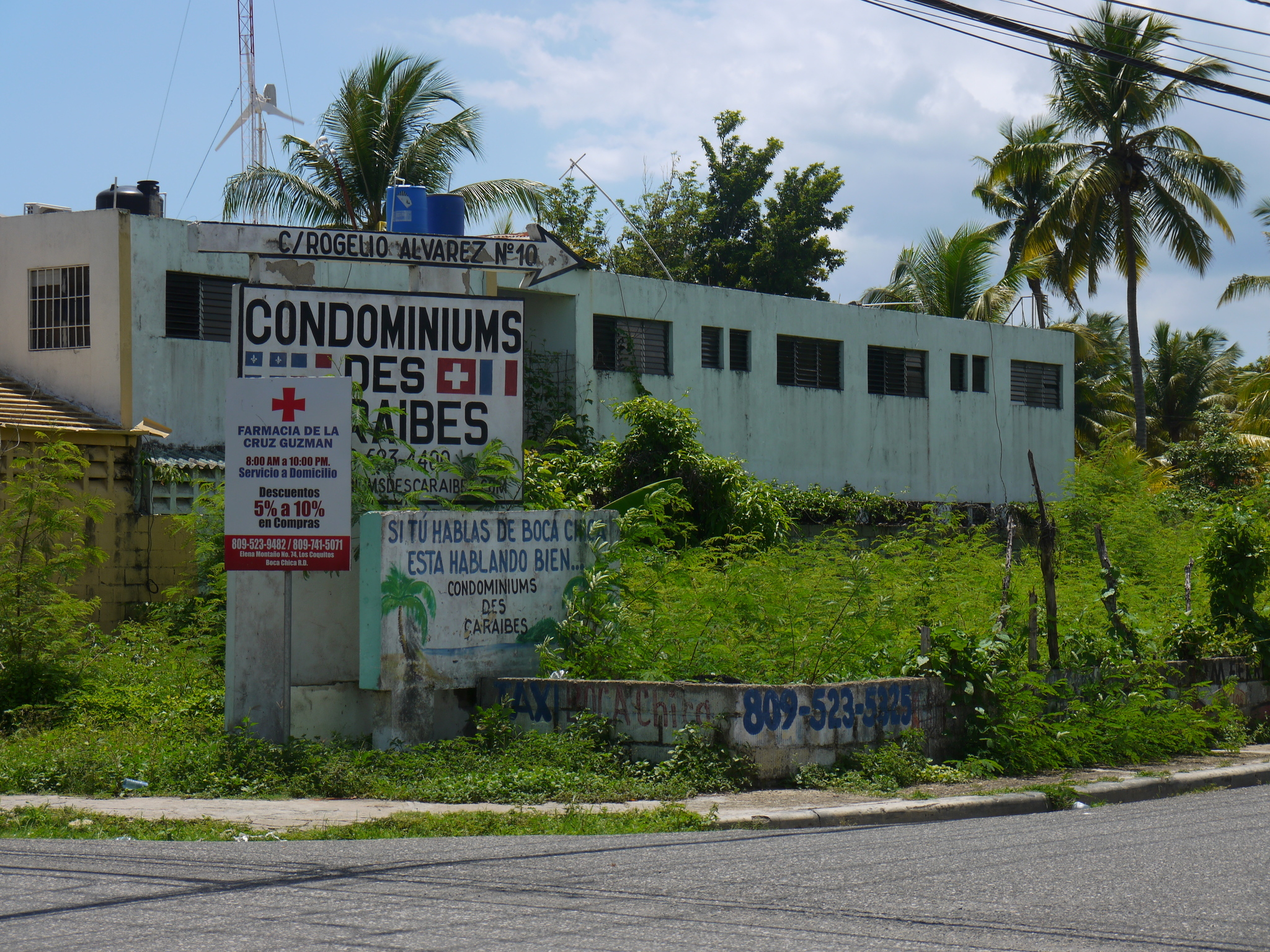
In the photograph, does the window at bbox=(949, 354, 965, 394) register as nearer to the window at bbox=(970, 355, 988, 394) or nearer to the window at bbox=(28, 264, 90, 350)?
the window at bbox=(970, 355, 988, 394)

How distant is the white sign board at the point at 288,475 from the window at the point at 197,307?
1069 cm

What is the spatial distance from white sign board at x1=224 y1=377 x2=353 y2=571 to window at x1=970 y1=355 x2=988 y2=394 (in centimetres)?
2266

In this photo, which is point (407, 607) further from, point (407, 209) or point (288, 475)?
point (407, 209)

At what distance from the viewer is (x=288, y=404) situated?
419 inches

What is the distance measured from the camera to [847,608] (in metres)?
11.1

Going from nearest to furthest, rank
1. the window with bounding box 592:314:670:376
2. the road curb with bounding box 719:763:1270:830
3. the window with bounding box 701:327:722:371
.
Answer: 1. the road curb with bounding box 719:763:1270:830
2. the window with bounding box 592:314:670:376
3. the window with bounding box 701:327:722:371

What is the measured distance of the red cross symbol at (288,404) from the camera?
1063 centimetres

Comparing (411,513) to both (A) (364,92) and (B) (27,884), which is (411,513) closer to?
(B) (27,884)

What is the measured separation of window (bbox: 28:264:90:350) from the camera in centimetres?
2038

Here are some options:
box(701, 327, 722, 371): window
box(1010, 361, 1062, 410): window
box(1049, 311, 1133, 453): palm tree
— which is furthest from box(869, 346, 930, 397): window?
box(1049, 311, 1133, 453): palm tree

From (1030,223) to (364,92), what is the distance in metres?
25.1

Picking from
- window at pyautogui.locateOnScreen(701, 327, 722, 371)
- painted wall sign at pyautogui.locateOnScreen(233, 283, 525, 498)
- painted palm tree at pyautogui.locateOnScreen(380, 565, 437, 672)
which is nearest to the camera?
painted palm tree at pyautogui.locateOnScreen(380, 565, 437, 672)

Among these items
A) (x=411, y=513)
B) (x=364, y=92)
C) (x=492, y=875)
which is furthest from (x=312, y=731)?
(x=364, y=92)

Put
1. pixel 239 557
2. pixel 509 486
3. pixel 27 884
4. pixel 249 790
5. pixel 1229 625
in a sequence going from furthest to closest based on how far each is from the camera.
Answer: pixel 1229 625 → pixel 509 486 → pixel 239 557 → pixel 249 790 → pixel 27 884
